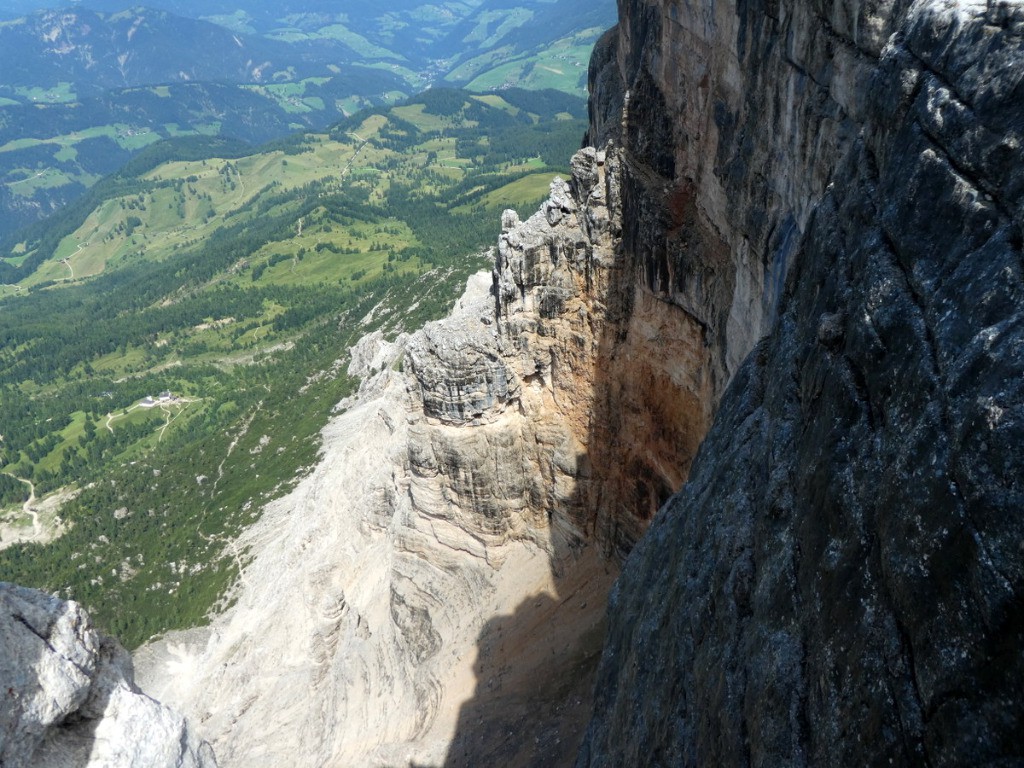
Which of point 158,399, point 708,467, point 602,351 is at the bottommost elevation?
point 158,399

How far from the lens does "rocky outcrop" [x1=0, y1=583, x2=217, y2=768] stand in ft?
41.1

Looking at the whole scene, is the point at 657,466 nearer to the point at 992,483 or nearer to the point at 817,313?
the point at 817,313

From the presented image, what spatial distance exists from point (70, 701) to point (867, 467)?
578 inches

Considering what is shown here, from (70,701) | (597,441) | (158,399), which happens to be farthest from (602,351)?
(158,399)

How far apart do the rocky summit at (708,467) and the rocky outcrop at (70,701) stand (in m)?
0.09

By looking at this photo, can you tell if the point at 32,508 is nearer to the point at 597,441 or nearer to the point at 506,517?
the point at 506,517

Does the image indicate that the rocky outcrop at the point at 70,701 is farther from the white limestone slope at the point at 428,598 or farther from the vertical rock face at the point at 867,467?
the white limestone slope at the point at 428,598

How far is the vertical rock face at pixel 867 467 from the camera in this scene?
7496 mm

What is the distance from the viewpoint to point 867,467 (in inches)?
376

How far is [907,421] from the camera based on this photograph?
9.02 m

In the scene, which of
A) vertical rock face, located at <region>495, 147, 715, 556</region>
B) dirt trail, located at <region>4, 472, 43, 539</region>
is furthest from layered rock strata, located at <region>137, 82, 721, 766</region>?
dirt trail, located at <region>4, 472, 43, 539</region>

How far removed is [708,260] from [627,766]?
62.0 feet

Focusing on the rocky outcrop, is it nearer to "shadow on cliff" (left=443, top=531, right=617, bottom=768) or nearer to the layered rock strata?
"shadow on cliff" (left=443, top=531, right=617, bottom=768)

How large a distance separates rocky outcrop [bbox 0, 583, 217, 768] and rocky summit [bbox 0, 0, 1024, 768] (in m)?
0.09
